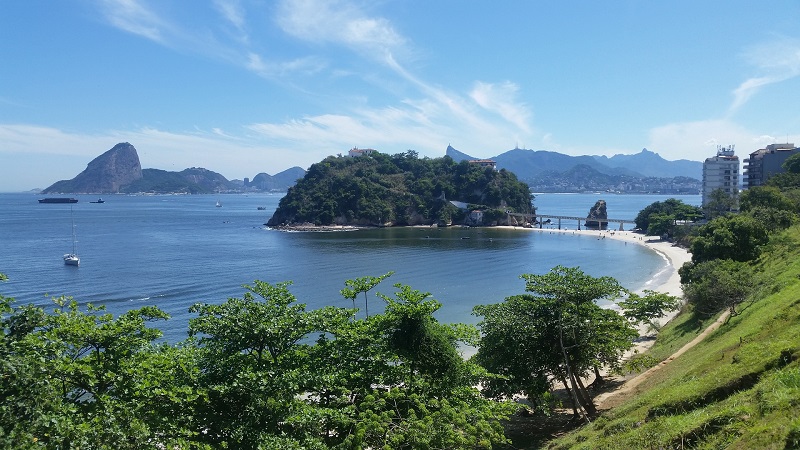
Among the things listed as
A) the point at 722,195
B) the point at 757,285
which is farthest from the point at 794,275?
the point at 722,195

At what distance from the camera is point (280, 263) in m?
67.9

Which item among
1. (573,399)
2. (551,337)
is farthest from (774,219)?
(551,337)

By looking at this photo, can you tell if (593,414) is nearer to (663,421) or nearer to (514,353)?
(514,353)

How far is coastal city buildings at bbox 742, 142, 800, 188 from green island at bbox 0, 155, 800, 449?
89590 mm

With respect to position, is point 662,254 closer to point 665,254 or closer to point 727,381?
point 665,254

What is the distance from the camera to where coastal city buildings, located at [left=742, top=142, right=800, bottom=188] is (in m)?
89.1

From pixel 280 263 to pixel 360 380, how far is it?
58064 mm

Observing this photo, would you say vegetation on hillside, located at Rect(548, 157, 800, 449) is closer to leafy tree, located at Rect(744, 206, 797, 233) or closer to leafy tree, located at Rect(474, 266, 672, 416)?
leafy tree, located at Rect(474, 266, 672, 416)

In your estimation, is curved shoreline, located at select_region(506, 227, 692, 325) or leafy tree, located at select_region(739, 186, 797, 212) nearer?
leafy tree, located at select_region(739, 186, 797, 212)

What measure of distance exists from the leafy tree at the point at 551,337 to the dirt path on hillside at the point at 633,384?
1447mm

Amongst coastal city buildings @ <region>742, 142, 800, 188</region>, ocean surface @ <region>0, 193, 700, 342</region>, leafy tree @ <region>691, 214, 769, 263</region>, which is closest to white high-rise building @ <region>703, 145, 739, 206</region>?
coastal city buildings @ <region>742, 142, 800, 188</region>

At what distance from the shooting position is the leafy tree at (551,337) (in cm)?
1623

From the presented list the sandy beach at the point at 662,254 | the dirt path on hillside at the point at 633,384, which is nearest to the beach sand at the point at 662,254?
the sandy beach at the point at 662,254

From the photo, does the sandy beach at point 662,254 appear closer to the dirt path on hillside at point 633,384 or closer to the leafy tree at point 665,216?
the dirt path on hillside at point 633,384
